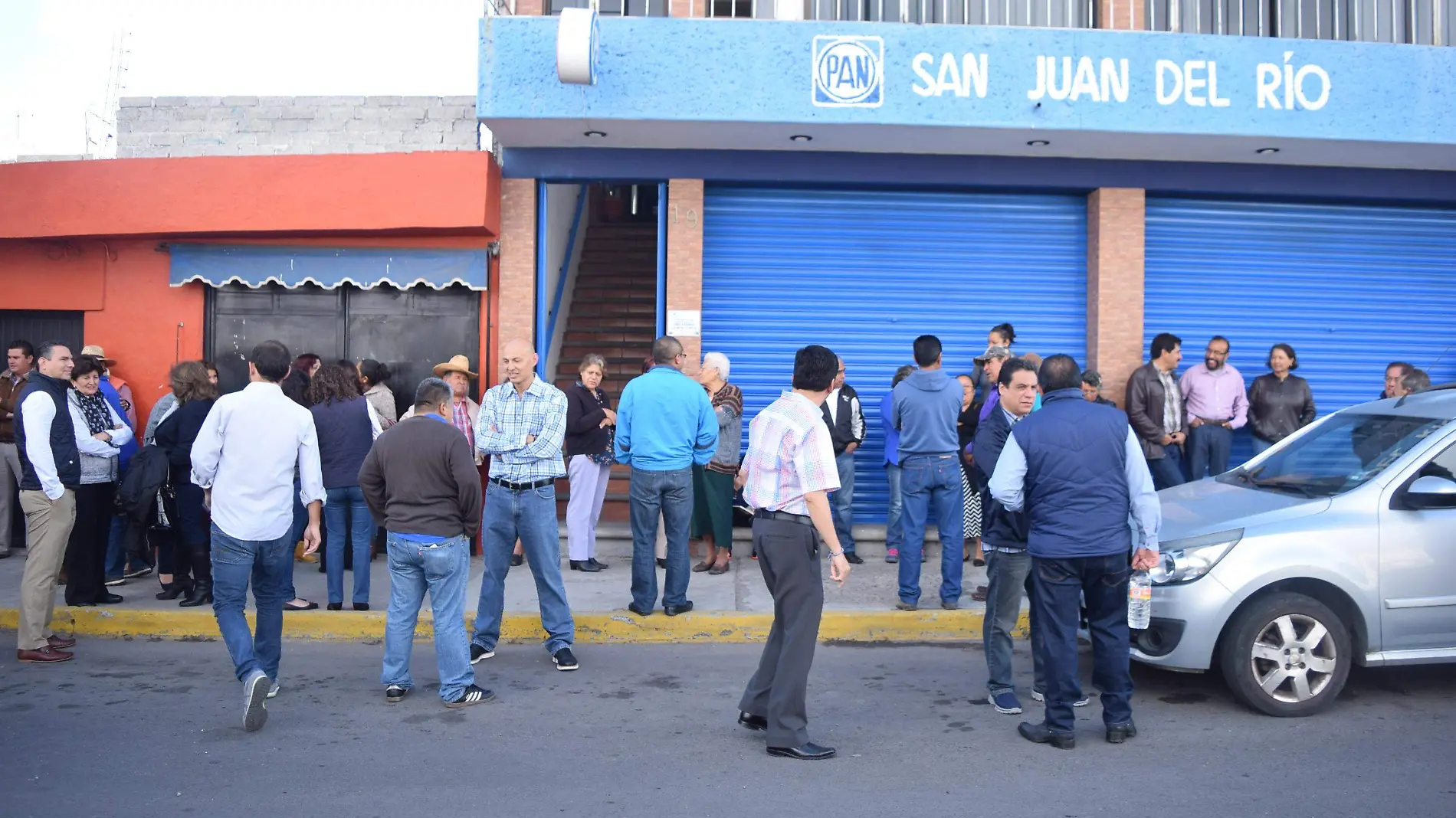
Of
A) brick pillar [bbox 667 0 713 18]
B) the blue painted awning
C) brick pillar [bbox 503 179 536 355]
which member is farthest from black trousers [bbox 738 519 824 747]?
brick pillar [bbox 667 0 713 18]

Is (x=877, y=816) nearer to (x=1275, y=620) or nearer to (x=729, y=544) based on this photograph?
(x=1275, y=620)

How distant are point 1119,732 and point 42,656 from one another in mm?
6461

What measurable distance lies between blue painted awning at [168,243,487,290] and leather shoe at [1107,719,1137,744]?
23.5 feet

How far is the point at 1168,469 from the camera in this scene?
1002 centimetres

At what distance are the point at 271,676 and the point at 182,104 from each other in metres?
7.31

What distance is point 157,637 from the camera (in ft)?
25.0

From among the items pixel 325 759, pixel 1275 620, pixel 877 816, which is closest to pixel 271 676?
pixel 325 759

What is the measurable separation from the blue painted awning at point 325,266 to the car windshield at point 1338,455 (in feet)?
23.0

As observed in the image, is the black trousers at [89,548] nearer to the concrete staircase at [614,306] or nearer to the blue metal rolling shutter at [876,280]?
the concrete staircase at [614,306]

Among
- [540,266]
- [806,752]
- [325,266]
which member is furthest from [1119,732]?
[325,266]

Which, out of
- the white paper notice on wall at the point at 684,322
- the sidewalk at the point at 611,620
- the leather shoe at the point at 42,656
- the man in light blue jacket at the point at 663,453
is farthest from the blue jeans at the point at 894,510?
the leather shoe at the point at 42,656

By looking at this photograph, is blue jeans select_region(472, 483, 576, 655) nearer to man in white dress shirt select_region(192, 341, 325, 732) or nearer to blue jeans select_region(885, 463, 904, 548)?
man in white dress shirt select_region(192, 341, 325, 732)

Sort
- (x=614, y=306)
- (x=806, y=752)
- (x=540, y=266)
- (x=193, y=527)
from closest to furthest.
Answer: (x=806, y=752) → (x=193, y=527) → (x=540, y=266) → (x=614, y=306)

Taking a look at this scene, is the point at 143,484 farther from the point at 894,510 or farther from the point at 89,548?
the point at 894,510
